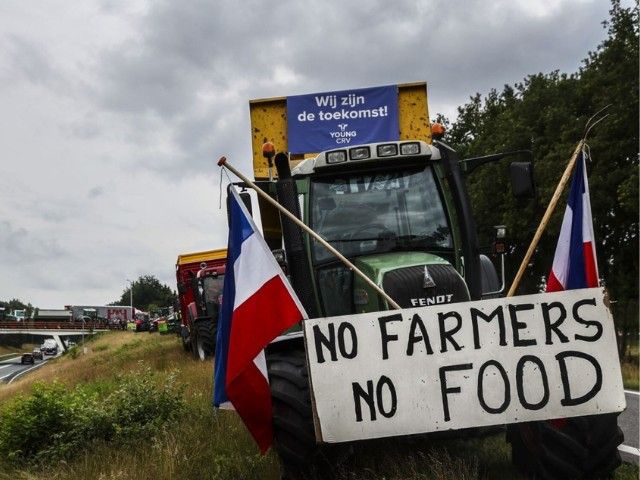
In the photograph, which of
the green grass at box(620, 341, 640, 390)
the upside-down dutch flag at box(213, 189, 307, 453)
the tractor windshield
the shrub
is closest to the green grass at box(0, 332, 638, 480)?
the shrub

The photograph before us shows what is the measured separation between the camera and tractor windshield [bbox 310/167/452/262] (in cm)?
572

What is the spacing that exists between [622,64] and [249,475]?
19.3m

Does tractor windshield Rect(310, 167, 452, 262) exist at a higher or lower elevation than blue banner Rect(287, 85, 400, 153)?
lower

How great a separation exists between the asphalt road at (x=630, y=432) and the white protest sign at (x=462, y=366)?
91.7 inches

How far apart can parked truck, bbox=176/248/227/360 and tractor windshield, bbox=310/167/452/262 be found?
11.1 metres

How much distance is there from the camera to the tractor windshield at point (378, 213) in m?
5.72

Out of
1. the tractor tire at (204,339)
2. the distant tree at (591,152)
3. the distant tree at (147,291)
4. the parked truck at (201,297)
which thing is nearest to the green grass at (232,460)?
the tractor tire at (204,339)

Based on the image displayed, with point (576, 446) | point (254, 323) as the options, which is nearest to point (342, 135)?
point (254, 323)

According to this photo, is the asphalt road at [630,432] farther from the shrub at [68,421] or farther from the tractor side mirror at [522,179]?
the shrub at [68,421]

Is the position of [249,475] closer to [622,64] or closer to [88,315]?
[622,64]

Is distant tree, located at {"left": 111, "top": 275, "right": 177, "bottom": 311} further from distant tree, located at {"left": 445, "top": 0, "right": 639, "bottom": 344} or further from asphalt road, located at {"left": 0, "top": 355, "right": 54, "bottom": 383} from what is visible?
distant tree, located at {"left": 445, "top": 0, "right": 639, "bottom": 344}

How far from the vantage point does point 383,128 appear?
8.54 metres

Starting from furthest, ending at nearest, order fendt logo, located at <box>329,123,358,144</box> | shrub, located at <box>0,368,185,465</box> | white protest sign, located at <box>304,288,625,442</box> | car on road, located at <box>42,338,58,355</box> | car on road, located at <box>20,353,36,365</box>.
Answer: car on road, located at <box>42,338,58,355</box> → car on road, located at <box>20,353,36,365</box> → fendt logo, located at <box>329,123,358,144</box> → shrub, located at <box>0,368,185,465</box> → white protest sign, located at <box>304,288,625,442</box>

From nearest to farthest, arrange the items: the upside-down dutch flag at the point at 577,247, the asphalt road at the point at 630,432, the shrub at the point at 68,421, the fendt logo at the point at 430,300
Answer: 1. the fendt logo at the point at 430,300
2. the upside-down dutch flag at the point at 577,247
3. the asphalt road at the point at 630,432
4. the shrub at the point at 68,421
